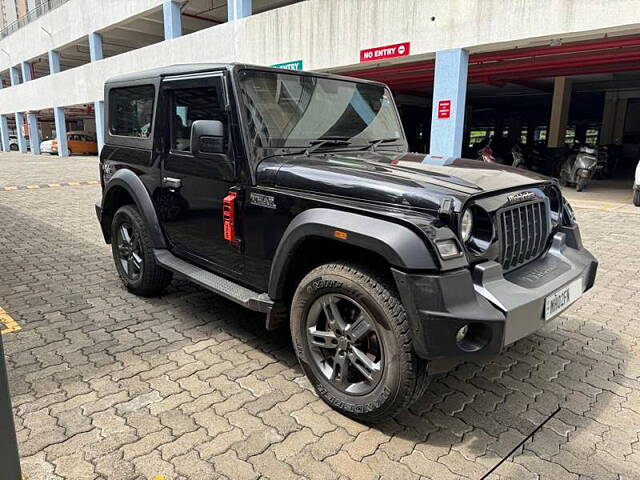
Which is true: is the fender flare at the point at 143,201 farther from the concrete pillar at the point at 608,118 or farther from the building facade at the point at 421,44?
the concrete pillar at the point at 608,118

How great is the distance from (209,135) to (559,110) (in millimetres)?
16715

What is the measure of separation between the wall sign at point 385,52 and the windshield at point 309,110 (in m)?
7.77

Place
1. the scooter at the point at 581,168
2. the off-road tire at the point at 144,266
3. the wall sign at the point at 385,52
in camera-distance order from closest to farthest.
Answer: the off-road tire at the point at 144,266 < the wall sign at the point at 385,52 < the scooter at the point at 581,168

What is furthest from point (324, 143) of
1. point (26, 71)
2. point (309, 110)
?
point (26, 71)

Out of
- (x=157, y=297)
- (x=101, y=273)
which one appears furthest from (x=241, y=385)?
(x=101, y=273)

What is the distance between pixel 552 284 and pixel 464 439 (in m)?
0.99

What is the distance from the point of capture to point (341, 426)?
2.59m

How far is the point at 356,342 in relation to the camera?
8.39 feet

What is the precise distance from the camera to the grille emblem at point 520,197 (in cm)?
264

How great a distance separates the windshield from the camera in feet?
10.2

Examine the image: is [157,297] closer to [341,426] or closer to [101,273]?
[101,273]

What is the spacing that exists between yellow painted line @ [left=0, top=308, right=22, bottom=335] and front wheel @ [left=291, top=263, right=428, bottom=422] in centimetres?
245

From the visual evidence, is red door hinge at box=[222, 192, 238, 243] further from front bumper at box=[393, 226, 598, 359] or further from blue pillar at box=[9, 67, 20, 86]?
blue pillar at box=[9, 67, 20, 86]

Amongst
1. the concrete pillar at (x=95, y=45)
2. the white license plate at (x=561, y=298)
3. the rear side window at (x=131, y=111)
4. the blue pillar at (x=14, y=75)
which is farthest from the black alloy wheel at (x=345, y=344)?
the blue pillar at (x=14, y=75)
